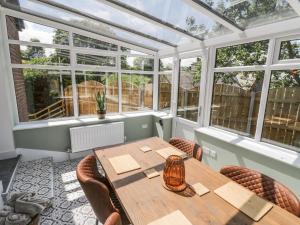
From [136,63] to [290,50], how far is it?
3.00m

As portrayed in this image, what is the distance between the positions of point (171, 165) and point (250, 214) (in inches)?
23.6

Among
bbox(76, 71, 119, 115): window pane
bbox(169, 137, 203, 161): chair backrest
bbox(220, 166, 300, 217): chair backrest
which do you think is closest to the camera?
bbox(220, 166, 300, 217): chair backrest

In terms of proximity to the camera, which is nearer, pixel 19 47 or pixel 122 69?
pixel 19 47

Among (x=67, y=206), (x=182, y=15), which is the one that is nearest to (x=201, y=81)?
(x=182, y=15)

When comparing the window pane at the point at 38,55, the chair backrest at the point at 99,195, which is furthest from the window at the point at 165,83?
the chair backrest at the point at 99,195

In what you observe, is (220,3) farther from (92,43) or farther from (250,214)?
(92,43)

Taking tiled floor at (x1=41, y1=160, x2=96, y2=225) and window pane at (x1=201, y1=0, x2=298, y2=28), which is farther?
tiled floor at (x1=41, y1=160, x2=96, y2=225)

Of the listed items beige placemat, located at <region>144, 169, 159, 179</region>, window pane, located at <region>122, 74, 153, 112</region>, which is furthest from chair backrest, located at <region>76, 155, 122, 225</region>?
window pane, located at <region>122, 74, 153, 112</region>

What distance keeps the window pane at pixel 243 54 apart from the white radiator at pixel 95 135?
2.37 m

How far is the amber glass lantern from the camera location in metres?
1.39

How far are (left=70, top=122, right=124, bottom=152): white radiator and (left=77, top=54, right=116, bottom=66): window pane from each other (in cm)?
133

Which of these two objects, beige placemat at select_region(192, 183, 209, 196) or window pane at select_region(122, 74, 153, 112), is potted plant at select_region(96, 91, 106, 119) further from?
beige placemat at select_region(192, 183, 209, 196)

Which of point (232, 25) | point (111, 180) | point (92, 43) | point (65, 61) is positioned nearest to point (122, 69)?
point (92, 43)

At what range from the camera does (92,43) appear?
11.9ft
